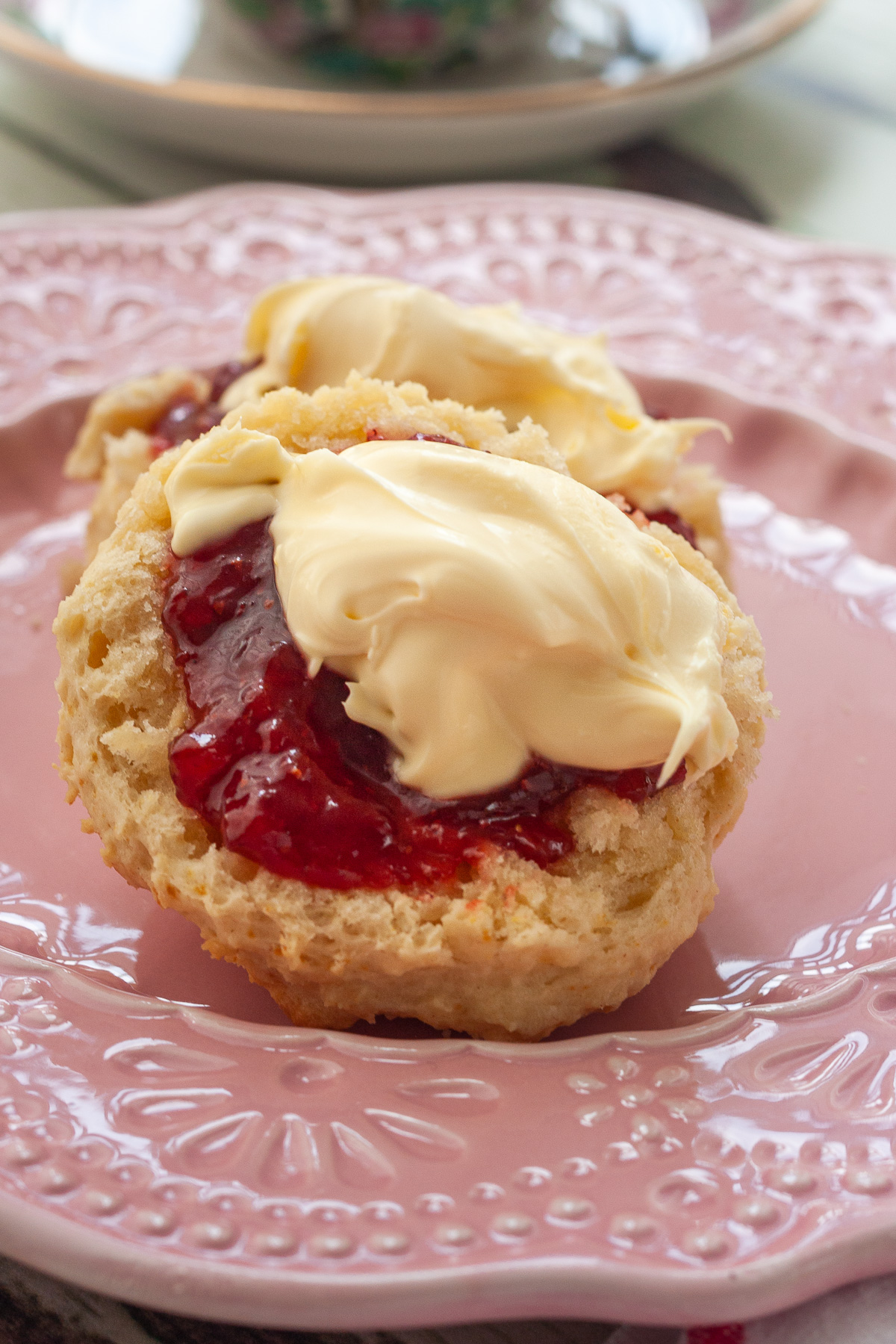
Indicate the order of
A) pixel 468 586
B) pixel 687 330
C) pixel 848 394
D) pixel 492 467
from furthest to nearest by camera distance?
pixel 687 330 < pixel 848 394 < pixel 492 467 < pixel 468 586

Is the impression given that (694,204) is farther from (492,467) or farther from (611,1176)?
(611,1176)

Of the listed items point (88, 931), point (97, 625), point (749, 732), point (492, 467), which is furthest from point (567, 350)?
point (88, 931)

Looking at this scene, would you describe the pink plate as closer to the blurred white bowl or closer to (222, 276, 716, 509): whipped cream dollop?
(222, 276, 716, 509): whipped cream dollop

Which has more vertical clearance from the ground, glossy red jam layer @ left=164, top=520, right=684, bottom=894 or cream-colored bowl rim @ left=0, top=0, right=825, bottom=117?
cream-colored bowl rim @ left=0, top=0, right=825, bottom=117

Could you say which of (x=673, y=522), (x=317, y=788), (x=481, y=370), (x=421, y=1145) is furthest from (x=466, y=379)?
(x=421, y=1145)

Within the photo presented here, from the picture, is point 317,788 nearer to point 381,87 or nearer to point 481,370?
point 481,370

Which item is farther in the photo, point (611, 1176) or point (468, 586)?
point (468, 586)

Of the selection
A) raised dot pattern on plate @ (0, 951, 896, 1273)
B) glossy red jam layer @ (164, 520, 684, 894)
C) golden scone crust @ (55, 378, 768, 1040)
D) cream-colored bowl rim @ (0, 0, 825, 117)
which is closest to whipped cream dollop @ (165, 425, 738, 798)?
glossy red jam layer @ (164, 520, 684, 894)
